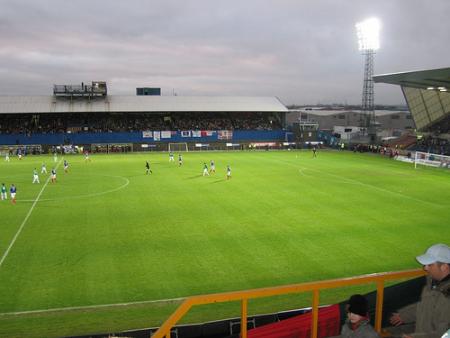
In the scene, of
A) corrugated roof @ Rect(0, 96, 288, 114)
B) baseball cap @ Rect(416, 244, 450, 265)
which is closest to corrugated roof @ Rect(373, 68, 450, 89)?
baseball cap @ Rect(416, 244, 450, 265)

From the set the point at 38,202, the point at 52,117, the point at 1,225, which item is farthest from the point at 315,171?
the point at 52,117

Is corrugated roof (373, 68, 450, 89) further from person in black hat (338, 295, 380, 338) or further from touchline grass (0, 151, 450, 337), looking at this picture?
person in black hat (338, 295, 380, 338)

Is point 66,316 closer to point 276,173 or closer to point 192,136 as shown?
point 276,173

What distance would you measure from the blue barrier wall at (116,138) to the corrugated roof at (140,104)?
4724 millimetres

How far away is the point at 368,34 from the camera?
6506 cm

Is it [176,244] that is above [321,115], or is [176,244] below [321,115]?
below

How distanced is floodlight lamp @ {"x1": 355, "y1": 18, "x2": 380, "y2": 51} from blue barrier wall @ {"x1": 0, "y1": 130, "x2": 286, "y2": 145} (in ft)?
72.0

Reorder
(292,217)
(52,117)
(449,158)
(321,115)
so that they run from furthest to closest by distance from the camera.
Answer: (321,115) → (52,117) → (449,158) → (292,217)

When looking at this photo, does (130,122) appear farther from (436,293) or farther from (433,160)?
(436,293)

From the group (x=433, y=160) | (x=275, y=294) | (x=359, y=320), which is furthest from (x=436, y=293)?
(x=433, y=160)

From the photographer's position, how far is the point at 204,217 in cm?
2389

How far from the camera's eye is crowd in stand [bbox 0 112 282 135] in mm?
75500

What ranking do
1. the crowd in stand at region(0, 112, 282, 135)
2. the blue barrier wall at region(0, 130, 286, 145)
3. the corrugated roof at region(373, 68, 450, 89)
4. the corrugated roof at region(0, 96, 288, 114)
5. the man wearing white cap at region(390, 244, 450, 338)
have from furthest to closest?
the crowd in stand at region(0, 112, 282, 135) < the corrugated roof at region(0, 96, 288, 114) < the blue barrier wall at region(0, 130, 286, 145) < the corrugated roof at region(373, 68, 450, 89) < the man wearing white cap at region(390, 244, 450, 338)

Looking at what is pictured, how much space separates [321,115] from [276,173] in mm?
71944
